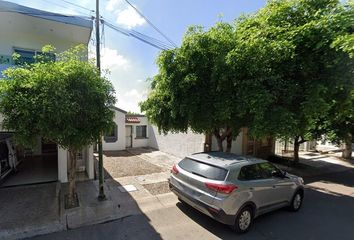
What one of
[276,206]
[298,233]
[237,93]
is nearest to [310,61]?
[237,93]

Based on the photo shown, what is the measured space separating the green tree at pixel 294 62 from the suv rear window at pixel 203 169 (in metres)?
1.92

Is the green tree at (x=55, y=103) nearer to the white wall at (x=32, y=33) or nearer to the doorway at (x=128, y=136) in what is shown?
the white wall at (x=32, y=33)

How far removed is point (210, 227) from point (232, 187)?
1279mm

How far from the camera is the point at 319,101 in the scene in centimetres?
604

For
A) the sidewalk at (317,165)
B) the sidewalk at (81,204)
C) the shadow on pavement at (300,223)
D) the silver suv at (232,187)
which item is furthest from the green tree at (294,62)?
the sidewalk at (317,165)

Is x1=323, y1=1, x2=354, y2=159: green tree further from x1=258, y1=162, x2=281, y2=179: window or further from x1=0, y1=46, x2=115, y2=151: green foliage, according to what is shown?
x1=0, y1=46, x2=115, y2=151: green foliage

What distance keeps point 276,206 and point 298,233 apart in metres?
0.81

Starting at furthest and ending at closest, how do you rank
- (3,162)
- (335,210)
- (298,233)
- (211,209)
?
1. (3,162)
2. (335,210)
3. (298,233)
4. (211,209)

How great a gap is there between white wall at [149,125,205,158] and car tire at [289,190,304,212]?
589cm

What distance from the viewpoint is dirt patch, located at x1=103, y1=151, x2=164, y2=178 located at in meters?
9.83

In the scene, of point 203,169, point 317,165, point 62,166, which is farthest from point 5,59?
point 317,165

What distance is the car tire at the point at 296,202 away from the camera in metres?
6.43

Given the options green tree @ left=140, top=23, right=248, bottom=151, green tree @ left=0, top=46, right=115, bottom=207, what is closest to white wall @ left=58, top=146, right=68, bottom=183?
green tree @ left=0, top=46, right=115, bottom=207

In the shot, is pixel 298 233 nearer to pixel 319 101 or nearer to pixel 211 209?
pixel 211 209
